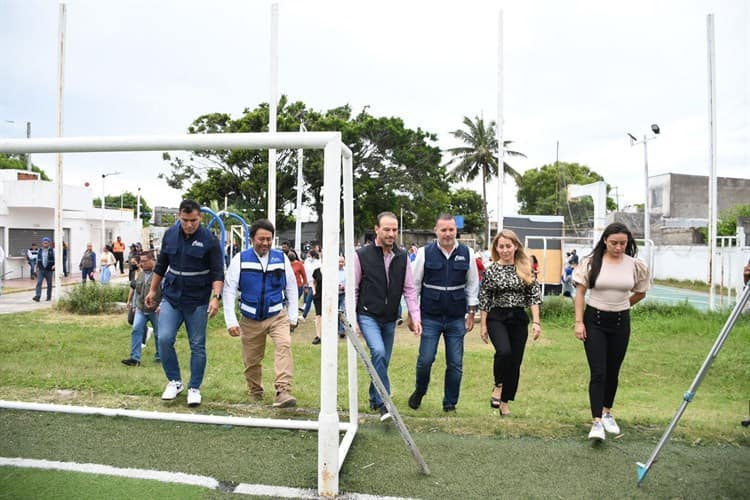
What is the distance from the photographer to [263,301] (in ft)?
16.5

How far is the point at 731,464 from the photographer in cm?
404

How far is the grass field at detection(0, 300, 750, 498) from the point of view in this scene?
3641 millimetres

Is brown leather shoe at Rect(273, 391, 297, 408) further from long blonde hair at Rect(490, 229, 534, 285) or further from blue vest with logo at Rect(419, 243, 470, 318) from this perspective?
long blonde hair at Rect(490, 229, 534, 285)

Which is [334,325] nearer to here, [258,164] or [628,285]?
[628,285]

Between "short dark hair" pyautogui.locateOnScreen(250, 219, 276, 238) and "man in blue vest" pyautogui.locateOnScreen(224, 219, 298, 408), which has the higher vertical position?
"short dark hair" pyautogui.locateOnScreen(250, 219, 276, 238)

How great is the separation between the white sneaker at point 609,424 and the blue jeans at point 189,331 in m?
3.70

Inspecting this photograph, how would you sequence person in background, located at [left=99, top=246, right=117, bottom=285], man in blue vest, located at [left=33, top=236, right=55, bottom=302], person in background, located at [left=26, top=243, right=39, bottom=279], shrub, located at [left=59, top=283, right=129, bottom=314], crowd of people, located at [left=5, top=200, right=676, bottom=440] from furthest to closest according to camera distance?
person in background, located at [left=26, top=243, right=39, bottom=279] → person in background, located at [left=99, top=246, right=117, bottom=285] → man in blue vest, located at [left=33, top=236, right=55, bottom=302] → shrub, located at [left=59, top=283, right=129, bottom=314] → crowd of people, located at [left=5, top=200, right=676, bottom=440]

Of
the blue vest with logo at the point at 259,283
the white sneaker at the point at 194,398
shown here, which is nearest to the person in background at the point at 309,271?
the white sneaker at the point at 194,398

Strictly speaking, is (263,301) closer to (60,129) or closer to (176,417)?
(176,417)

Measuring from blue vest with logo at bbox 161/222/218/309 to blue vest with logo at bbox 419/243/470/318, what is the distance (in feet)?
6.74

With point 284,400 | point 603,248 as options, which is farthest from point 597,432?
point 284,400

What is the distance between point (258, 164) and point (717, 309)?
66.8 feet

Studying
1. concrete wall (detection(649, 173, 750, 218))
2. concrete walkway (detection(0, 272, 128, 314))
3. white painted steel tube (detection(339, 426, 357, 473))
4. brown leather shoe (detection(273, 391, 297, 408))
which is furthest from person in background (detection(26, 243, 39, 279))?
concrete wall (detection(649, 173, 750, 218))

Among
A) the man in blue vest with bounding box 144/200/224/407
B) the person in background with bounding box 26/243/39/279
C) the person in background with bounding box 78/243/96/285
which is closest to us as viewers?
the man in blue vest with bounding box 144/200/224/407
